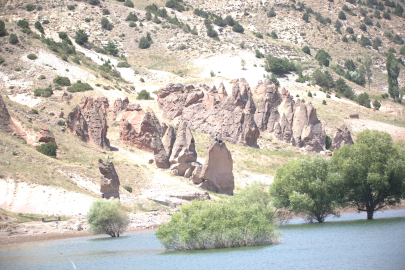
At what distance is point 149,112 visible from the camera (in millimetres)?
64875

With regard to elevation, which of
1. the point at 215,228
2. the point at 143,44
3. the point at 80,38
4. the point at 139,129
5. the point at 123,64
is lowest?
the point at 139,129

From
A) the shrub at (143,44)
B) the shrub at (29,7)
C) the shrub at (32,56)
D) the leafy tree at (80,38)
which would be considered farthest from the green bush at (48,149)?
the shrub at (29,7)

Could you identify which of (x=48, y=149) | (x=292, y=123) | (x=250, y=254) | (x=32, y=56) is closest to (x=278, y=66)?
(x=292, y=123)

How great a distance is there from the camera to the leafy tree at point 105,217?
36.0m

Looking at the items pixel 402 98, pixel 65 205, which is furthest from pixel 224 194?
pixel 402 98

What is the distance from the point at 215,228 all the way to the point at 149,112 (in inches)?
1506

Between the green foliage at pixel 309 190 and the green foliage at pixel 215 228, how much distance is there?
30.5ft

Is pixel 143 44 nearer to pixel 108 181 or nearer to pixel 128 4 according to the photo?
pixel 128 4

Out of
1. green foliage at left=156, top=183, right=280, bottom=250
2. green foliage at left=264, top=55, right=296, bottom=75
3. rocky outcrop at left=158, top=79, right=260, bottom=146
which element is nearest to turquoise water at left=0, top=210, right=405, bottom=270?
green foliage at left=156, top=183, right=280, bottom=250

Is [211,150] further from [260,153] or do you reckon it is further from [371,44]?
[371,44]

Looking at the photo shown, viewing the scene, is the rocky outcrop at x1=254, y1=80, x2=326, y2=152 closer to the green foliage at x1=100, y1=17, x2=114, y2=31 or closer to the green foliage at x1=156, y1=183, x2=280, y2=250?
the green foliage at x1=156, y1=183, x2=280, y2=250

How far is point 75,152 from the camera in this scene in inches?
2154

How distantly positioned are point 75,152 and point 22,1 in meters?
106

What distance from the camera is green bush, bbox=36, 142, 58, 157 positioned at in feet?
167
